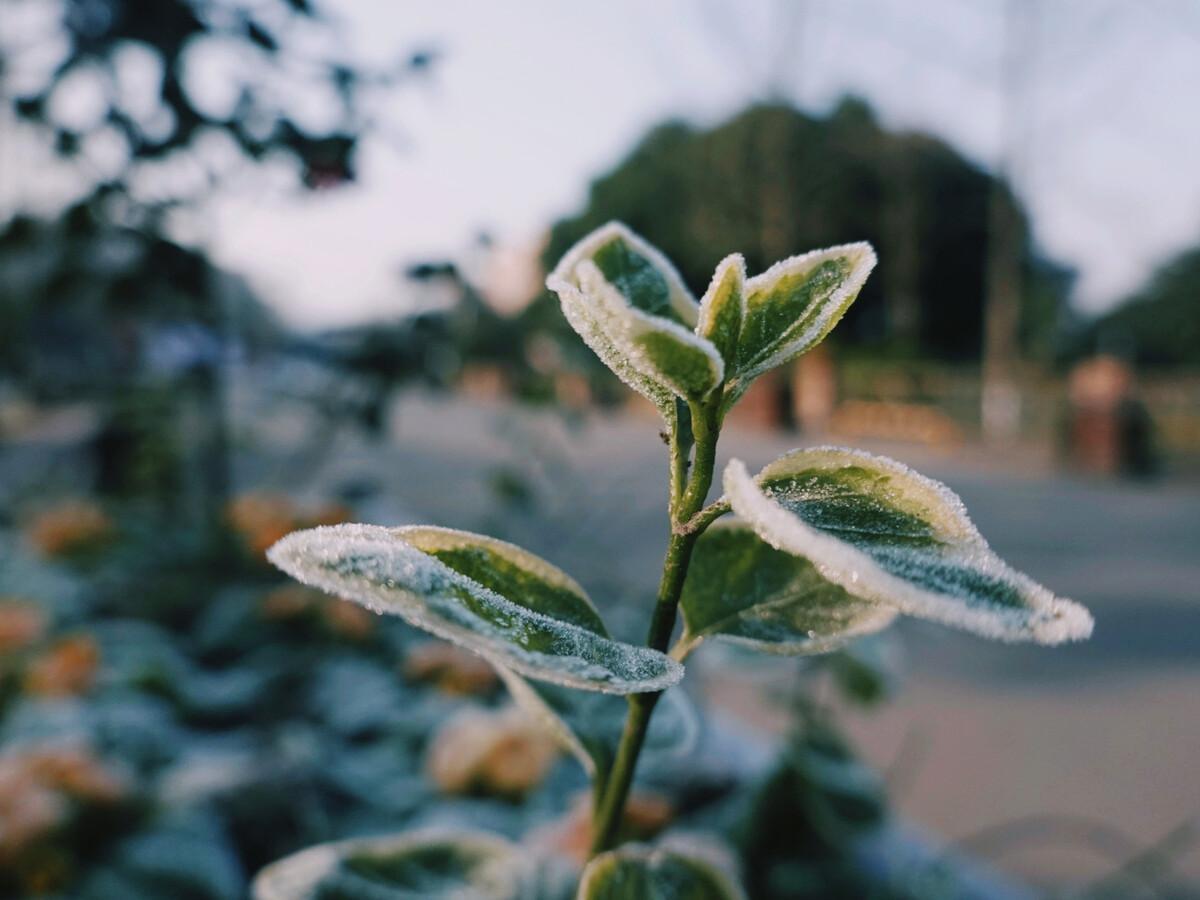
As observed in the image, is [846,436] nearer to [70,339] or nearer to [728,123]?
[728,123]

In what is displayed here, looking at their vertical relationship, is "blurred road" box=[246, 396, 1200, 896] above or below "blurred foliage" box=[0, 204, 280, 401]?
below

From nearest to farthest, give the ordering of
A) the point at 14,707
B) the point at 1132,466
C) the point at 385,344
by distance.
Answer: the point at 14,707 → the point at 385,344 → the point at 1132,466

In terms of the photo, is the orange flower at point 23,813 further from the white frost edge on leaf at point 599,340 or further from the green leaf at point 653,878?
the white frost edge on leaf at point 599,340

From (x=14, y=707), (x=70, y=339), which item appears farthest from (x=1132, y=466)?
(x=70, y=339)

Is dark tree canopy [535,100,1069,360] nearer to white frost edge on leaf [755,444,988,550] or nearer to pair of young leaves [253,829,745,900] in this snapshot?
pair of young leaves [253,829,745,900]

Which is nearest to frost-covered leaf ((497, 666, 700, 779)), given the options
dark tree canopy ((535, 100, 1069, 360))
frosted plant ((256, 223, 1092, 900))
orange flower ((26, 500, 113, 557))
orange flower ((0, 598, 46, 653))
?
frosted plant ((256, 223, 1092, 900))

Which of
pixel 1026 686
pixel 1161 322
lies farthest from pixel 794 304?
pixel 1161 322
